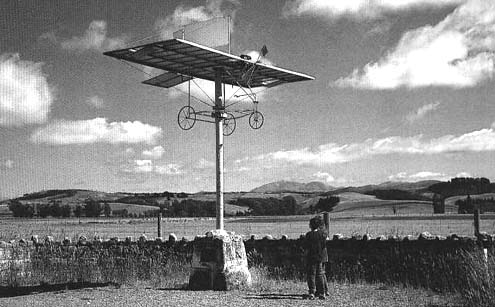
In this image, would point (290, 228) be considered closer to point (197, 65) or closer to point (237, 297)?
point (197, 65)

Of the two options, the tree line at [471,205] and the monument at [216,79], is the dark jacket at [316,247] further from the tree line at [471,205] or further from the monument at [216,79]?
the tree line at [471,205]

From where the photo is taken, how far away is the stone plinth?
13328 millimetres

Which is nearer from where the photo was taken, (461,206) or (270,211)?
(461,206)

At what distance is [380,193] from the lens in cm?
11756

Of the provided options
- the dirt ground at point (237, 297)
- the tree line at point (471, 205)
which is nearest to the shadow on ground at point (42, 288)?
the dirt ground at point (237, 297)

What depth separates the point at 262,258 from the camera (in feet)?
52.6

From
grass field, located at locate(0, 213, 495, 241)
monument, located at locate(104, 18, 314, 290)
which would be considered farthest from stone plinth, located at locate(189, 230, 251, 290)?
grass field, located at locate(0, 213, 495, 241)

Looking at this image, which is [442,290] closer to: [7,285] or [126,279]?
[126,279]

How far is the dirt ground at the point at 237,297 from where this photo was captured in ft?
37.0

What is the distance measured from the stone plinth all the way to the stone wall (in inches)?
86.7

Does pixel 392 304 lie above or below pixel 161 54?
below

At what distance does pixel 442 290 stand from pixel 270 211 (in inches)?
3380

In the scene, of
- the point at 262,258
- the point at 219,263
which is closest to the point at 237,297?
the point at 219,263

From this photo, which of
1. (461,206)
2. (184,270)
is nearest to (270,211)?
(461,206)
